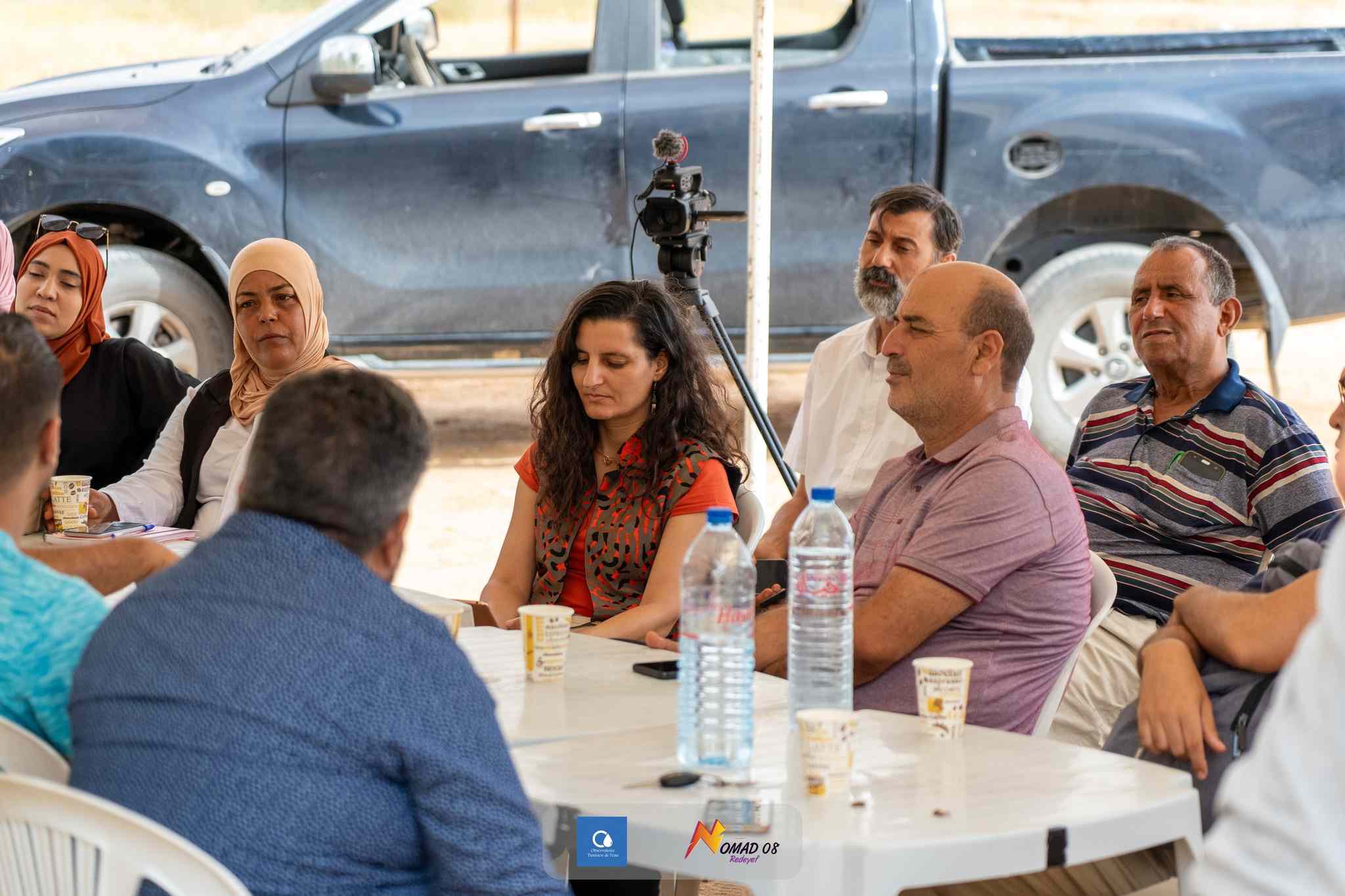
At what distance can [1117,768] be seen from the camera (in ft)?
6.68

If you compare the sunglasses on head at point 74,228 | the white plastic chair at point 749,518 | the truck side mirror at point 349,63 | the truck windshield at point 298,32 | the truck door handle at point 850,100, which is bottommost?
the white plastic chair at point 749,518

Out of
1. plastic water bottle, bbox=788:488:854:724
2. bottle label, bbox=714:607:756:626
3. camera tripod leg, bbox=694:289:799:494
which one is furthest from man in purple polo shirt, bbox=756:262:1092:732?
camera tripod leg, bbox=694:289:799:494

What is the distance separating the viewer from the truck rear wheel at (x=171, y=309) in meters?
6.12

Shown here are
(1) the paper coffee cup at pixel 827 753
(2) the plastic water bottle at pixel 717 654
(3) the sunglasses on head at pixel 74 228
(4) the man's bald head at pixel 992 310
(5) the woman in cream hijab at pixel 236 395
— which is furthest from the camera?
(3) the sunglasses on head at pixel 74 228

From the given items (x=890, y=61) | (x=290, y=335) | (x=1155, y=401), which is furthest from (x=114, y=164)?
(x=1155, y=401)

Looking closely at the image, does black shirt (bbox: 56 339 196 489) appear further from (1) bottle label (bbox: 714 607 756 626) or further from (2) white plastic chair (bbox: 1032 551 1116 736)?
(2) white plastic chair (bbox: 1032 551 1116 736)

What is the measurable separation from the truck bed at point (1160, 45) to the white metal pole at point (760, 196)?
194 cm

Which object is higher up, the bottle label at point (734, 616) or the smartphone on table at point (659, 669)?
the bottle label at point (734, 616)

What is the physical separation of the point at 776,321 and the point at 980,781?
15.0 ft

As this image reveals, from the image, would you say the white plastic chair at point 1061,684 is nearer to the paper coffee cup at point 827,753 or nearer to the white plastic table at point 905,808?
the white plastic table at point 905,808

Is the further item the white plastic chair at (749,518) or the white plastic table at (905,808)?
the white plastic chair at (749,518)

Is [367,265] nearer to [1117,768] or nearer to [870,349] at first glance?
[870,349]

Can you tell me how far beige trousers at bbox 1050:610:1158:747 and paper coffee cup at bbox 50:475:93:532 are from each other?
214 centimetres

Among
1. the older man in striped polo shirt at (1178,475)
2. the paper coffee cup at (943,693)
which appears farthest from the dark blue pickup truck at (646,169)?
the paper coffee cup at (943,693)
